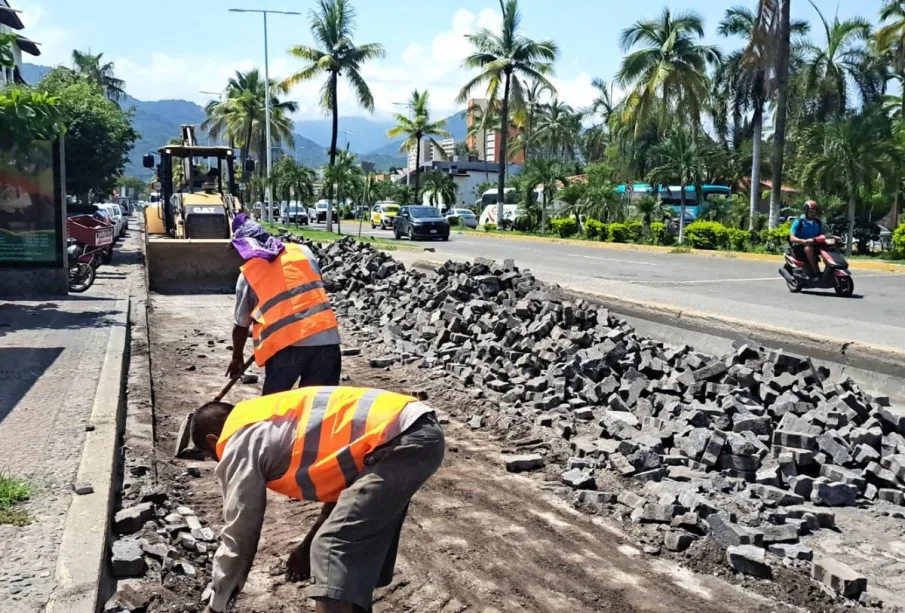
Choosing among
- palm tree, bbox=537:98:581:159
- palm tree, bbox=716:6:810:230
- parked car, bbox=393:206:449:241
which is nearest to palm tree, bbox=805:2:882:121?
palm tree, bbox=716:6:810:230

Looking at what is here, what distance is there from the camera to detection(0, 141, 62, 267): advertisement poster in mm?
13922

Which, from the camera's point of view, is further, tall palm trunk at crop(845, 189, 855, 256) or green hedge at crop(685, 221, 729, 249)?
green hedge at crop(685, 221, 729, 249)

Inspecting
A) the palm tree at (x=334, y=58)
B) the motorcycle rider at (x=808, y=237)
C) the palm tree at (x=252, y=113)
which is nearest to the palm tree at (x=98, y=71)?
the palm tree at (x=252, y=113)

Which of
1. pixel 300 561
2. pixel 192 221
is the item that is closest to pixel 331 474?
pixel 300 561

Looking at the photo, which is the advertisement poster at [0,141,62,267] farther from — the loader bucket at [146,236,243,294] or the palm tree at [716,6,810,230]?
the palm tree at [716,6,810,230]

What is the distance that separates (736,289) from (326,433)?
42.8 feet

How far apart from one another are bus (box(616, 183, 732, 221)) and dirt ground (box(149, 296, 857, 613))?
28037 millimetres

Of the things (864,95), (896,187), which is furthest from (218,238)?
(864,95)

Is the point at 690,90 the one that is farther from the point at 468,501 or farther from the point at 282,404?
the point at 282,404

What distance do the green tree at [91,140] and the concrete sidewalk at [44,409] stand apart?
39.8ft

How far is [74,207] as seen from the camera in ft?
78.0

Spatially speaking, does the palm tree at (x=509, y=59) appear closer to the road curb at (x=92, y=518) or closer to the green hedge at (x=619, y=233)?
the green hedge at (x=619, y=233)

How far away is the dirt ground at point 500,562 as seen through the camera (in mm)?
4277

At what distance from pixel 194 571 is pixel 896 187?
25.0 metres
